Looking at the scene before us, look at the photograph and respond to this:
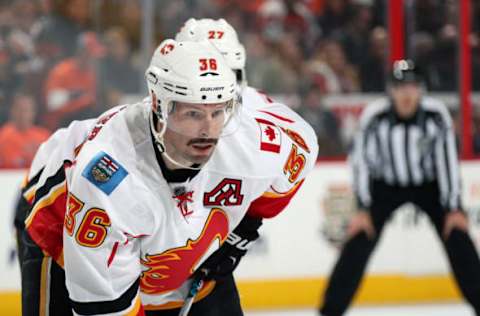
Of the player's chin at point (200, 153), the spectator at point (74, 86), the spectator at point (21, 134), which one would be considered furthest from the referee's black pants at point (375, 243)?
the player's chin at point (200, 153)

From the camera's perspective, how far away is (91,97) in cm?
585

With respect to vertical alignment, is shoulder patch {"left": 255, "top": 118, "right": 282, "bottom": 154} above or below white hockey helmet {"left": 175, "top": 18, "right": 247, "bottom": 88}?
above

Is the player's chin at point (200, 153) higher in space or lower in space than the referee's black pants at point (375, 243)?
higher

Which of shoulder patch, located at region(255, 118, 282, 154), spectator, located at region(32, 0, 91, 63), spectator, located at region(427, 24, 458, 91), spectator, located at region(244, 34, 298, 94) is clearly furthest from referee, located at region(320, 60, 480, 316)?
shoulder patch, located at region(255, 118, 282, 154)

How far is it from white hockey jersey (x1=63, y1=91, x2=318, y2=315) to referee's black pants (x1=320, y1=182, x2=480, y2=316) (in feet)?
7.39

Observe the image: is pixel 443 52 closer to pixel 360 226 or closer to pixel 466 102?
pixel 466 102

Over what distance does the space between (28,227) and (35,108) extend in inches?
115

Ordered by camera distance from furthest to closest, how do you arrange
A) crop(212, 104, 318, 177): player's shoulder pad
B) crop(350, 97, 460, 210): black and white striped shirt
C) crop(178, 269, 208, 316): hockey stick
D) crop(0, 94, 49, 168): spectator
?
crop(0, 94, 49, 168): spectator, crop(350, 97, 460, 210): black and white striped shirt, crop(178, 269, 208, 316): hockey stick, crop(212, 104, 318, 177): player's shoulder pad

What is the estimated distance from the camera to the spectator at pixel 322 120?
6.25 metres

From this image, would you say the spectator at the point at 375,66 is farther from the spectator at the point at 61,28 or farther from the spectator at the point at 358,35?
the spectator at the point at 61,28

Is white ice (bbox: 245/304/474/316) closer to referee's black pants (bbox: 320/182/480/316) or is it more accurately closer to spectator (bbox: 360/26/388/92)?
referee's black pants (bbox: 320/182/480/316)

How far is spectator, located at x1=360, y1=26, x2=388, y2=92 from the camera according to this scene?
6.39 metres

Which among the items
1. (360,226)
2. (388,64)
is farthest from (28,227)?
(388,64)

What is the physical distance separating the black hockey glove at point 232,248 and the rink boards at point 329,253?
8.54ft
